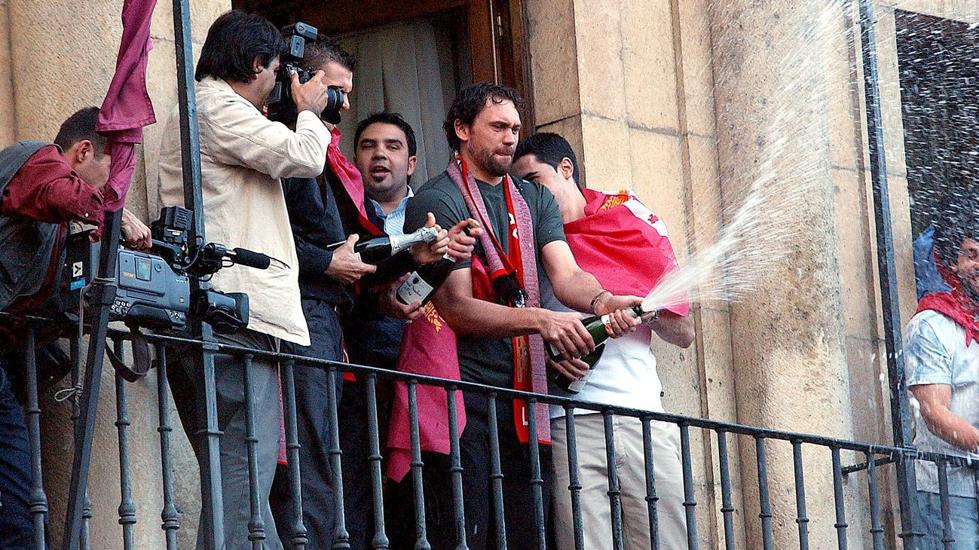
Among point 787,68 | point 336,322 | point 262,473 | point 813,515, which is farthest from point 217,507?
point 787,68

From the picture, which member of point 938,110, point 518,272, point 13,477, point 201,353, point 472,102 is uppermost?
point 938,110

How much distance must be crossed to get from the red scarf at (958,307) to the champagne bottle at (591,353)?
206cm

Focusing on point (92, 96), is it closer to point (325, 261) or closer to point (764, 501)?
point (325, 261)

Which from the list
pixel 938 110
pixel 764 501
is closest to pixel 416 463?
pixel 764 501

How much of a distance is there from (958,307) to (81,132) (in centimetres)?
424

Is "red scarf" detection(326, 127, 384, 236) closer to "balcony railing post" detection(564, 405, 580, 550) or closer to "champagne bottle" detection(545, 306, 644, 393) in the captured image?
"champagne bottle" detection(545, 306, 644, 393)

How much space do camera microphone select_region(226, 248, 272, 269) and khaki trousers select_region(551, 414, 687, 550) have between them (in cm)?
194

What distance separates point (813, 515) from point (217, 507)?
3691mm

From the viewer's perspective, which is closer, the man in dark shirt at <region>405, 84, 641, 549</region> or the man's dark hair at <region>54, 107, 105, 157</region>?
the man's dark hair at <region>54, 107, 105, 157</region>

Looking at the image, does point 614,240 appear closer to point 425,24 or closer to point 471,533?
point 471,533

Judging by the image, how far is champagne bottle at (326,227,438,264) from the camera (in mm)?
7367

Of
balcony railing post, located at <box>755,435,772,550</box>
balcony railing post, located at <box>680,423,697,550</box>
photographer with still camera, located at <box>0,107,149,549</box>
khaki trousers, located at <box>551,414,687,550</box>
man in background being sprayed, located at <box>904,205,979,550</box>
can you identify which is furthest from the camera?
man in background being sprayed, located at <box>904,205,979,550</box>

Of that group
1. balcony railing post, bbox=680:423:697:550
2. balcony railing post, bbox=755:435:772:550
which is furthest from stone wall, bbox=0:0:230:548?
balcony railing post, bbox=755:435:772:550

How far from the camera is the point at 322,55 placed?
24.9ft
